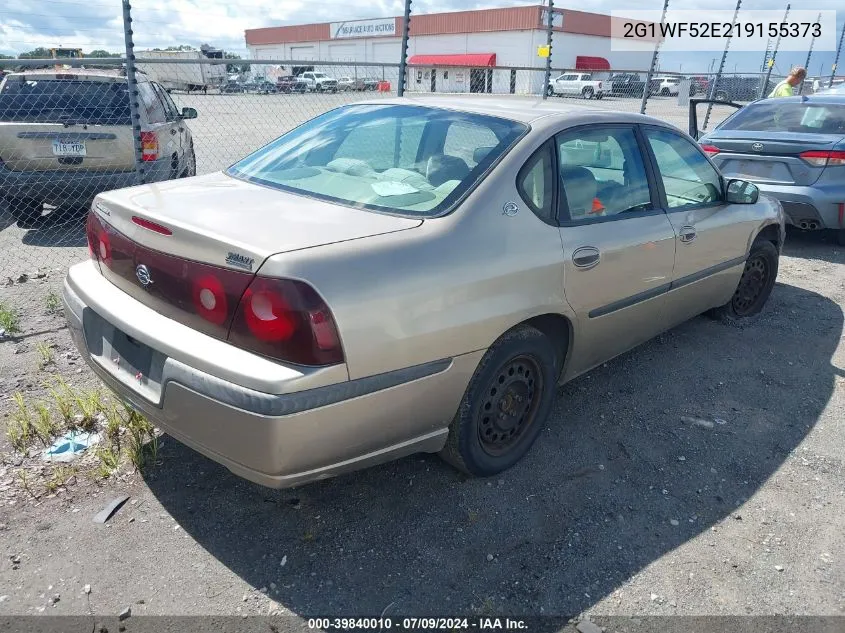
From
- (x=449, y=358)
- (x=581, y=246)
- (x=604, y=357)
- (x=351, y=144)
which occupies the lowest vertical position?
(x=604, y=357)

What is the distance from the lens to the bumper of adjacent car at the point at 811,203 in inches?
248

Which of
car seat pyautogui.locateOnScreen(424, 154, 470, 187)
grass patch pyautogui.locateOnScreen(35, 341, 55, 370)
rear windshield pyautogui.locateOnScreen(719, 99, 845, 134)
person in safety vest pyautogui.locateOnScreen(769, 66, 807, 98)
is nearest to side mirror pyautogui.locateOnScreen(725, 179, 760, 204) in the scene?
car seat pyautogui.locateOnScreen(424, 154, 470, 187)

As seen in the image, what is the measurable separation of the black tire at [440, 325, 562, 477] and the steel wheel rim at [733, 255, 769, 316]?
94.4 inches

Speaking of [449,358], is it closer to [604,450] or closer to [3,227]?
[604,450]

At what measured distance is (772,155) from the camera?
21.5 feet

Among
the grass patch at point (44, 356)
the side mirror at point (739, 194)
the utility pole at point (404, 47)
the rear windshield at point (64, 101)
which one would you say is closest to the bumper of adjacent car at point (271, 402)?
the grass patch at point (44, 356)

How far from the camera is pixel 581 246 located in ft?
9.82

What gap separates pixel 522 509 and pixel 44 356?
3.00m

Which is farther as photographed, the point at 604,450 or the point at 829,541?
the point at 604,450

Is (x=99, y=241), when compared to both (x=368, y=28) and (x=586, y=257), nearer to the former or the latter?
(x=586, y=257)

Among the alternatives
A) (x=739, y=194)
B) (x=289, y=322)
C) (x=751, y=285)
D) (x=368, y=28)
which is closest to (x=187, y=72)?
(x=751, y=285)

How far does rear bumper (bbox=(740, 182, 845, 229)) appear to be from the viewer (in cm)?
630

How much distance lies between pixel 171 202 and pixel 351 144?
3.31ft

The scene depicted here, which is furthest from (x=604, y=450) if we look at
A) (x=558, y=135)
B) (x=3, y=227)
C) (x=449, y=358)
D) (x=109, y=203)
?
(x=3, y=227)
